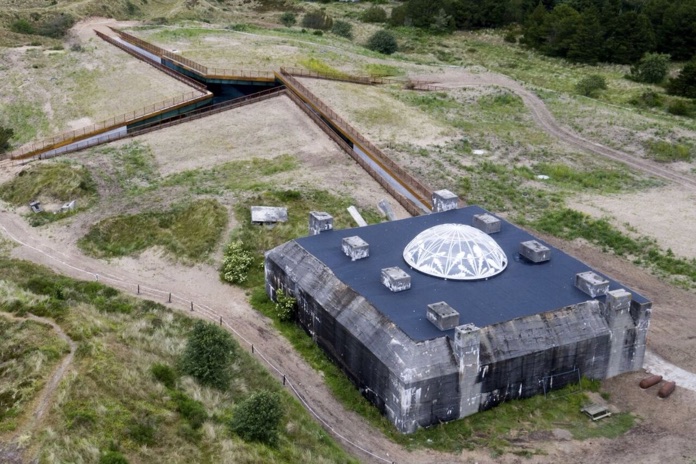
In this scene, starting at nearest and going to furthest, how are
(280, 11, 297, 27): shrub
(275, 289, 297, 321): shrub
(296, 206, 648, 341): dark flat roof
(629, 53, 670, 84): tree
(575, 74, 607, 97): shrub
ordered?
(296, 206, 648, 341): dark flat roof, (275, 289, 297, 321): shrub, (575, 74, 607, 97): shrub, (629, 53, 670, 84): tree, (280, 11, 297, 27): shrub

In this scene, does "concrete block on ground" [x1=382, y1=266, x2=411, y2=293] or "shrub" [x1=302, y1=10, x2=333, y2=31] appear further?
"shrub" [x1=302, y1=10, x2=333, y2=31]

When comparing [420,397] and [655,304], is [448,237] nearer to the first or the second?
[420,397]

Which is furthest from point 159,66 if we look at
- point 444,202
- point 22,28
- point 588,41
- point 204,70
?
point 588,41

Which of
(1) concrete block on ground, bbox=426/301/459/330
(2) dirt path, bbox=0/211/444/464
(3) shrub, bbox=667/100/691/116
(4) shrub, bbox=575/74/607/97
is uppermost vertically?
(1) concrete block on ground, bbox=426/301/459/330

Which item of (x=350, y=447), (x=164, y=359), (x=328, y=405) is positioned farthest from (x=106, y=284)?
(x=350, y=447)

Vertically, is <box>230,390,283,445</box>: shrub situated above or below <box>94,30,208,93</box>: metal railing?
below

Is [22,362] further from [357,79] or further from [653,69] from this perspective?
[653,69]

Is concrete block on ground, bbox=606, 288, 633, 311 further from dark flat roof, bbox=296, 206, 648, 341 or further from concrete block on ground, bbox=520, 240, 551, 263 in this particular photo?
concrete block on ground, bbox=520, 240, 551, 263

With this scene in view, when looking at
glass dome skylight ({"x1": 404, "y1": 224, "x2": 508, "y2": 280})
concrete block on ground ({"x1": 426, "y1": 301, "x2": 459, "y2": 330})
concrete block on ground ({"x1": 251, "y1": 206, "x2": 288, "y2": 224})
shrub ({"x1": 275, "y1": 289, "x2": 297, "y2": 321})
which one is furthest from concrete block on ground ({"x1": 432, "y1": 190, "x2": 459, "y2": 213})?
concrete block on ground ({"x1": 426, "y1": 301, "x2": 459, "y2": 330})
